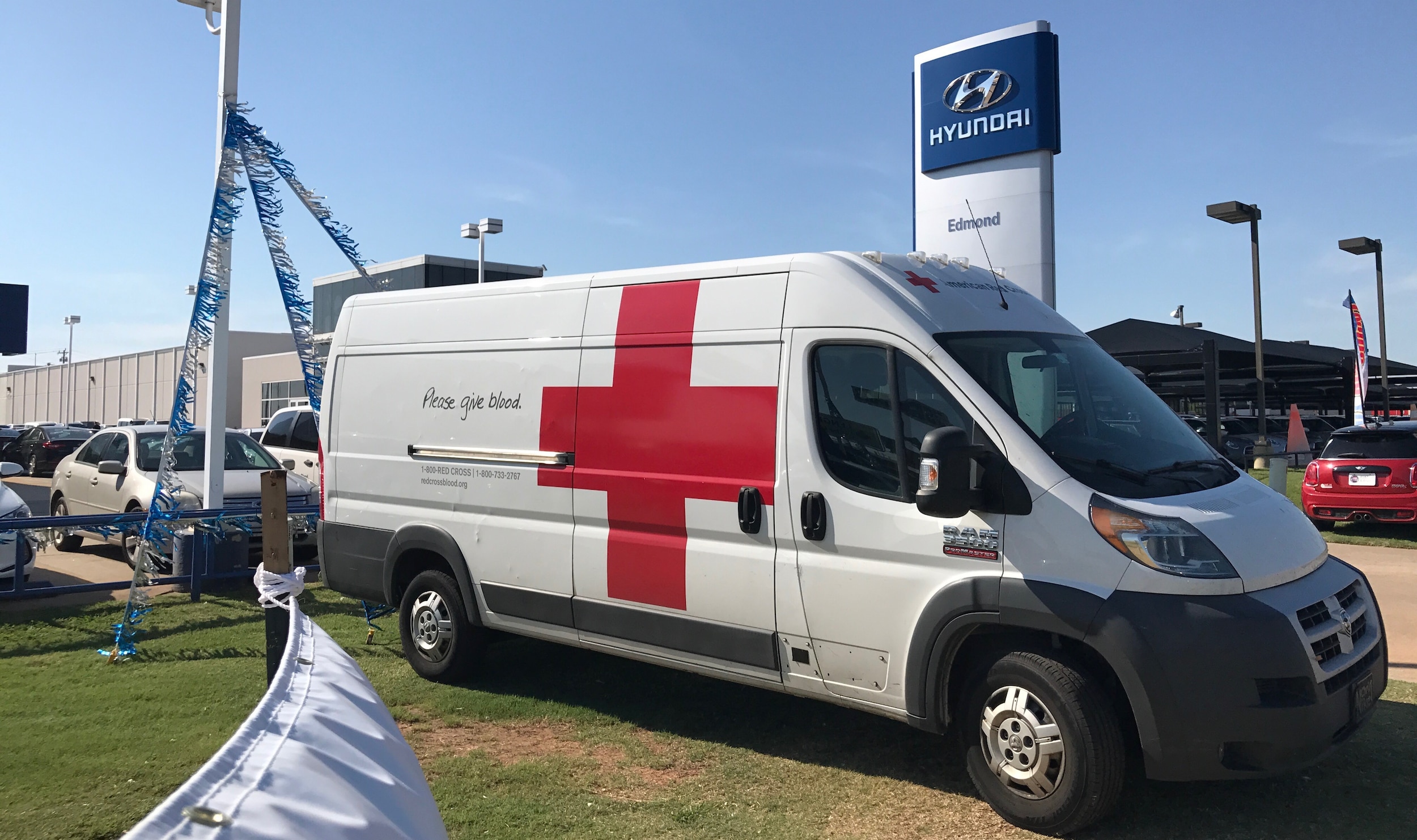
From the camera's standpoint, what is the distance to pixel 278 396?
51875mm

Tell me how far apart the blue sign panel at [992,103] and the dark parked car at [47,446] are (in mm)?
25456

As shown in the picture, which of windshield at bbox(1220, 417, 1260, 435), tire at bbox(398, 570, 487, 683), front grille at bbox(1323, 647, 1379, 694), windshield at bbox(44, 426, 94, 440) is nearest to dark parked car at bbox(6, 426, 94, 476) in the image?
windshield at bbox(44, 426, 94, 440)

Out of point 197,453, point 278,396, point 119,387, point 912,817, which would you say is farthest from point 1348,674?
point 119,387

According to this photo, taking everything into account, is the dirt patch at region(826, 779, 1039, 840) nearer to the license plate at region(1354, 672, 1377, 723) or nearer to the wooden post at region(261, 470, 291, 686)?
the license plate at region(1354, 672, 1377, 723)

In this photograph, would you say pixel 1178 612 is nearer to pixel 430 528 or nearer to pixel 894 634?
pixel 894 634

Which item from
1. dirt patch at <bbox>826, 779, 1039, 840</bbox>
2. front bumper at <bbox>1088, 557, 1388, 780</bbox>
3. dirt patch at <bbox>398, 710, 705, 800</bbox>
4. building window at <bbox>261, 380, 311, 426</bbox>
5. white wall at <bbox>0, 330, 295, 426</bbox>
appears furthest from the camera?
white wall at <bbox>0, 330, 295, 426</bbox>

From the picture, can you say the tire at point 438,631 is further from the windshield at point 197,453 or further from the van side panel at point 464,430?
the windshield at point 197,453

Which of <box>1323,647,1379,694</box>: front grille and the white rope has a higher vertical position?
the white rope


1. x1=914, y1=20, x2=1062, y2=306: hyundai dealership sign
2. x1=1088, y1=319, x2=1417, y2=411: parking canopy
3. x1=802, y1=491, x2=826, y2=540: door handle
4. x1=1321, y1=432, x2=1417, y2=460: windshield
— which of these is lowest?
x1=802, y1=491, x2=826, y2=540: door handle

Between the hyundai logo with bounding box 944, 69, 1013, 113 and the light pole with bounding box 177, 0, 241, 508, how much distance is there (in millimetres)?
8552

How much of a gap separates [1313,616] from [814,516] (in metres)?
2.13

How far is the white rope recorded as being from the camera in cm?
311

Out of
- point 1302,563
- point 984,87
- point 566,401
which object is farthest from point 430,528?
point 984,87

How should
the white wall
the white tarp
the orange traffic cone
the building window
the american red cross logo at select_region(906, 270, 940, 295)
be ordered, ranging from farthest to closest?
the white wall
the building window
the orange traffic cone
the american red cross logo at select_region(906, 270, 940, 295)
the white tarp
